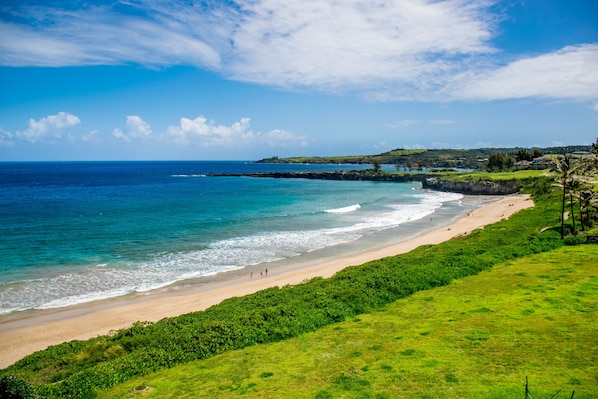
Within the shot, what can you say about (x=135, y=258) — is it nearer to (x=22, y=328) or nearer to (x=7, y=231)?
(x=22, y=328)

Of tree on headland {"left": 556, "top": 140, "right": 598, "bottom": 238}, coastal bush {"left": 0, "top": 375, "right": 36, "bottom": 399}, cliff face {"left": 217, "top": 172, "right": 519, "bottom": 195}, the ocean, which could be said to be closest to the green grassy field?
coastal bush {"left": 0, "top": 375, "right": 36, "bottom": 399}

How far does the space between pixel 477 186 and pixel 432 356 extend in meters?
95.1

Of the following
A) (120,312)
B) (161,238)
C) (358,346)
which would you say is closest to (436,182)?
(161,238)

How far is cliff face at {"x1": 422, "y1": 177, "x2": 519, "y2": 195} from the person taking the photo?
87.6 m

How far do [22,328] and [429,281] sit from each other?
22.4 metres

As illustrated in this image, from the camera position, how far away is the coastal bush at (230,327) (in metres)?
12.2

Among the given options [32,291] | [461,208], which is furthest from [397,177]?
[32,291]

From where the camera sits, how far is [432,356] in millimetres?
10555

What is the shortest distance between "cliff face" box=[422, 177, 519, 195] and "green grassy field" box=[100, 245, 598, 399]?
80438 millimetres

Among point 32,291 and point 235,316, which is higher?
point 235,316

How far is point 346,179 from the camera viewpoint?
157000 millimetres

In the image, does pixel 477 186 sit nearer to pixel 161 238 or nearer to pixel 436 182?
pixel 436 182

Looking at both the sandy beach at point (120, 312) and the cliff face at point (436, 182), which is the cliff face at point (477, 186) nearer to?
the cliff face at point (436, 182)

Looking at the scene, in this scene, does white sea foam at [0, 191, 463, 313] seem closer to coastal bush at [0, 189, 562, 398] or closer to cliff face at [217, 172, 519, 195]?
coastal bush at [0, 189, 562, 398]
